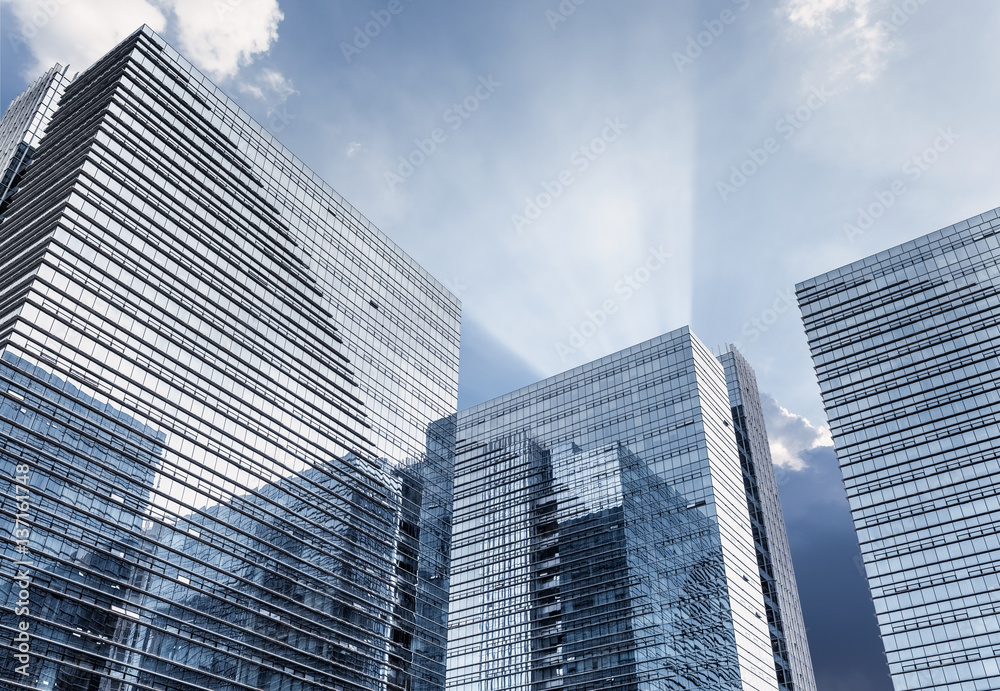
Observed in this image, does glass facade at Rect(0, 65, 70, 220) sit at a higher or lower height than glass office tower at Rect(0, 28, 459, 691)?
higher

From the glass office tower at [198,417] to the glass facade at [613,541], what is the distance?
20.8m

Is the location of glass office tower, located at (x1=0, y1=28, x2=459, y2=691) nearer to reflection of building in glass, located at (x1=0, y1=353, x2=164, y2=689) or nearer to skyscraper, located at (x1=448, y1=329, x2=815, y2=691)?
reflection of building in glass, located at (x1=0, y1=353, x2=164, y2=689)

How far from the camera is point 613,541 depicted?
4486 inches

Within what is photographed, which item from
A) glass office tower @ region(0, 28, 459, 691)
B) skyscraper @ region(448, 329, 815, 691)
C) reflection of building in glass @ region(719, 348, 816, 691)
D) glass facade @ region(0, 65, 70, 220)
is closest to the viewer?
glass office tower @ region(0, 28, 459, 691)

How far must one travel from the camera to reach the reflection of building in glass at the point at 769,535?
12838 centimetres

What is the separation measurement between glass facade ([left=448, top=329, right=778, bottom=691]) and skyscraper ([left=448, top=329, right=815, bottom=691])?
0.21 metres


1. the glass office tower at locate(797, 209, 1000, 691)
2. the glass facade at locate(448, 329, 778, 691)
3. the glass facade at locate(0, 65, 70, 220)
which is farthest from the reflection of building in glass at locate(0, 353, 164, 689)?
the glass office tower at locate(797, 209, 1000, 691)

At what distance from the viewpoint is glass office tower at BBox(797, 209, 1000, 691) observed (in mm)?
104875

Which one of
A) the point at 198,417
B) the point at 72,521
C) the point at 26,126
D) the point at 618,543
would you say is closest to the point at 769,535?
the point at 618,543

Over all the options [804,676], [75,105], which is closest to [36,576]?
[75,105]

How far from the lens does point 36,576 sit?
58.2 metres

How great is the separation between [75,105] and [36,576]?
52.7 meters

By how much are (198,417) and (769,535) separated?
10089 cm

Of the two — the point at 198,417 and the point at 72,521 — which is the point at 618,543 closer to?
the point at 198,417
